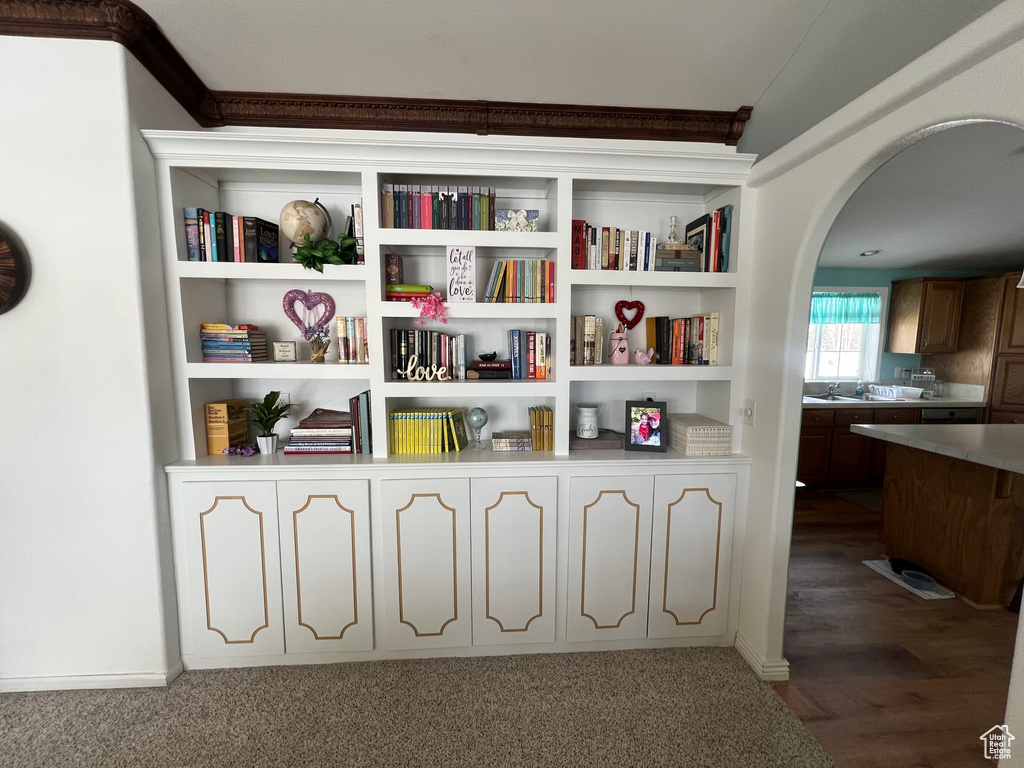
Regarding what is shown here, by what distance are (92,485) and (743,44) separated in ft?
10.7

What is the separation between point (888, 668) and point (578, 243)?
7.88 feet

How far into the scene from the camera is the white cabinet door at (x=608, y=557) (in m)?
1.99

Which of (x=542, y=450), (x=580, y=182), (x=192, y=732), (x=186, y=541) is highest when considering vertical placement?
(x=580, y=182)

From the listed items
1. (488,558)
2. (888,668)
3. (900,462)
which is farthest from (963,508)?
(488,558)

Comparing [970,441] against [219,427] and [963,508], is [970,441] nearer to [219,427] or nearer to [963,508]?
[963,508]

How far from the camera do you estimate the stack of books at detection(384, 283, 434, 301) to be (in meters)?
1.97

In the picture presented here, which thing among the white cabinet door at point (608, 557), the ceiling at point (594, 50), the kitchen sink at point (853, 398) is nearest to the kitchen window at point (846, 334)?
the kitchen sink at point (853, 398)

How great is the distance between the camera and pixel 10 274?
1.62 metres

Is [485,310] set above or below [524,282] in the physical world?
below

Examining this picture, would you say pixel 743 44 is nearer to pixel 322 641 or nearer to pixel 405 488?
pixel 405 488

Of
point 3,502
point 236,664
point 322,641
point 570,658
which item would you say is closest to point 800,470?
point 570,658

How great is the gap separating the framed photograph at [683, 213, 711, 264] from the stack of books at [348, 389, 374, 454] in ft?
5.66

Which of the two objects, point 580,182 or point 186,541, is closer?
point 186,541

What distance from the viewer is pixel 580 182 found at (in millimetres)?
2066
